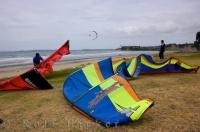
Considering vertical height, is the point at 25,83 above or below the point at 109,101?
below

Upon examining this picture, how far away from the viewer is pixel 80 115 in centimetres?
664

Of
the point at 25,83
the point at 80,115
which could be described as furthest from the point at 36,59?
the point at 80,115

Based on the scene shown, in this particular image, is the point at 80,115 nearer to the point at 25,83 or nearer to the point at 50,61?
the point at 25,83

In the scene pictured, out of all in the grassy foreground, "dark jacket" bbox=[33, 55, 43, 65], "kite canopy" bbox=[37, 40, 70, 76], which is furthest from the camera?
"dark jacket" bbox=[33, 55, 43, 65]

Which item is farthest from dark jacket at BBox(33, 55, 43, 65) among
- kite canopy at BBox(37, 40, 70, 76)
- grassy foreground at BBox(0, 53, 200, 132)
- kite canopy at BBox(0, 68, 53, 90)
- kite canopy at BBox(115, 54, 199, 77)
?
grassy foreground at BBox(0, 53, 200, 132)

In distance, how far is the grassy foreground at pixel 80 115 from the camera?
578 cm

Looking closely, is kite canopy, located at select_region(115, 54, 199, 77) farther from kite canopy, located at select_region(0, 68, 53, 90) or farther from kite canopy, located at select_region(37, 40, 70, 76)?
kite canopy, located at select_region(0, 68, 53, 90)

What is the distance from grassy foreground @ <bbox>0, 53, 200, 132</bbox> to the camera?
5.78 metres

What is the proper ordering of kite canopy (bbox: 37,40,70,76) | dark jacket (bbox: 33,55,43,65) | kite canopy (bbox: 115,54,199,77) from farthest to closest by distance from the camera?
dark jacket (bbox: 33,55,43,65) → kite canopy (bbox: 37,40,70,76) → kite canopy (bbox: 115,54,199,77)

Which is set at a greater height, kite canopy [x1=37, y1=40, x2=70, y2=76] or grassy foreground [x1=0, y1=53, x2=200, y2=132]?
kite canopy [x1=37, y1=40, x2=70, y2=76]

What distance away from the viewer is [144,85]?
A: 10008mm

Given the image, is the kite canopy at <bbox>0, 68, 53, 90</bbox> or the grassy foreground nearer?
the grassy foreground

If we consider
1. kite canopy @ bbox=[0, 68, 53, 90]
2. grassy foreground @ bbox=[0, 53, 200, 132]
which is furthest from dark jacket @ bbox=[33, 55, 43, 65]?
grassy foreground @ bbox=[0, 53, 200, 132]

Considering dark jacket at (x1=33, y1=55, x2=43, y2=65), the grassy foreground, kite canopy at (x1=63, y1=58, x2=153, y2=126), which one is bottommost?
the grassy foreground
